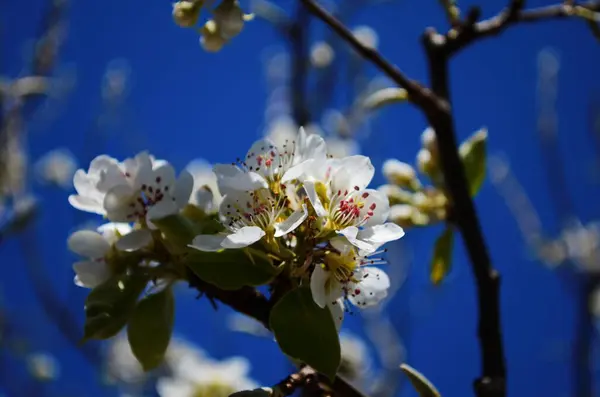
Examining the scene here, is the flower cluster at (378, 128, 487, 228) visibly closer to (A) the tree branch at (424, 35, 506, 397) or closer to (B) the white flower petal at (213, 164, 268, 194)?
(A) the tree branch at (424, 35, 506, 397)

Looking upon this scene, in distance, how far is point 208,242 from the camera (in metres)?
0.69

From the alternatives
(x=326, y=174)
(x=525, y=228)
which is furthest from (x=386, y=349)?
(x=326, y=174)

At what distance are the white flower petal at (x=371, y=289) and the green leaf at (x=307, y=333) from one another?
10cm

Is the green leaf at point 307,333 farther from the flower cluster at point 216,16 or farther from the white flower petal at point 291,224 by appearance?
the flower cluster at point 216,16

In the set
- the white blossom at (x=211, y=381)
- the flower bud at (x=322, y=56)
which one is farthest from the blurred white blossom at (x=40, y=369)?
the flower bud at (x=322, y=56)

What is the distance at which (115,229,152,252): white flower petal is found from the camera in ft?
2.56

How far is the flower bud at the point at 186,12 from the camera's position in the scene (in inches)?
33.6

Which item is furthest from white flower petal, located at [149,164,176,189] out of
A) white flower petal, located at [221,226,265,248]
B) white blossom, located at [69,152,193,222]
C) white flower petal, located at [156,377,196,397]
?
white flower petal, located at [156,377,196,397]

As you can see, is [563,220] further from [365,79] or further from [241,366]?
[241,366]

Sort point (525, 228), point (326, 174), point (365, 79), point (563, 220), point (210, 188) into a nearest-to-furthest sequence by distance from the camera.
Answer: point (326, 174), point (210, 188), point (563, 220), point (525, 228), point (365, 79)

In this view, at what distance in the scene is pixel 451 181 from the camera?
36.5 inches

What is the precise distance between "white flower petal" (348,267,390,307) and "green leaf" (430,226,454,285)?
250 mm

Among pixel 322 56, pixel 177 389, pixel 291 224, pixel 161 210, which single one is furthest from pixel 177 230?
pixel 322 56

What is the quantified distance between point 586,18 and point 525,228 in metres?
2.35
